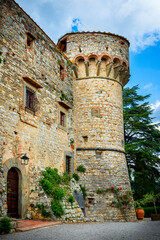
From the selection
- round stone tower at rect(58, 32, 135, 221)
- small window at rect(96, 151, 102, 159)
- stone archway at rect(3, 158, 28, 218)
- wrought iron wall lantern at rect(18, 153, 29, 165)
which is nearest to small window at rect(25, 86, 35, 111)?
wrought iron wall lantern at rect(18, 153, 29, 165)

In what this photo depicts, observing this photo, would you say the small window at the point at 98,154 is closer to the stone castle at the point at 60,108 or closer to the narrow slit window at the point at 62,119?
the stone castle at the point at 60,108

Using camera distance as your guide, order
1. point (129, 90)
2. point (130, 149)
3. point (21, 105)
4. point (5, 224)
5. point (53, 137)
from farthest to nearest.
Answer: point (129, 90), point (130, 149), point (53, 137), point (21, 105), point (5, 224)

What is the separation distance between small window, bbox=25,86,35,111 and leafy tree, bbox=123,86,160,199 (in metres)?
11.8

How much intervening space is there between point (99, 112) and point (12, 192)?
6970 mm

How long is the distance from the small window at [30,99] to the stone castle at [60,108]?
41 millimetres

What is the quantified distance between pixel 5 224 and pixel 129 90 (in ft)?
67.6

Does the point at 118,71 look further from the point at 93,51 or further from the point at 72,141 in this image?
the point at 72,141

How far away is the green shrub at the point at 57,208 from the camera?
9752 mm

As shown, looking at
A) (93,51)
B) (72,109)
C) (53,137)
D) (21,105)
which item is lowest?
(53,137)

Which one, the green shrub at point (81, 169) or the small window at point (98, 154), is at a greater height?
the small window at point (98, 154)

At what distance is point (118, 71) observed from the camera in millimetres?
15625

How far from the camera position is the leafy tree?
20.5 m

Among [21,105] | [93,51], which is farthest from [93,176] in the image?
[93,51]

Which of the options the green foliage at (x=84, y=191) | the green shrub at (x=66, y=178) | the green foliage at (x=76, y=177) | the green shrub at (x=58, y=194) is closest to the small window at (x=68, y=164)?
the green foliage at (x=76, y=177)
